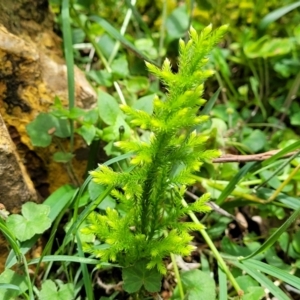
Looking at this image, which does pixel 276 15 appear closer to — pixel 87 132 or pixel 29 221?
pixel 87 132

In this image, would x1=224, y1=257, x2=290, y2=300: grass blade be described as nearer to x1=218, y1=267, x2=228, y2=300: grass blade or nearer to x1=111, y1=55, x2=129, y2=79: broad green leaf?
x1=218, y1=267, x2=228, y2=300: grass blade

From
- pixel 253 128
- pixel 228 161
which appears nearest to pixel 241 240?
pixel 228 161

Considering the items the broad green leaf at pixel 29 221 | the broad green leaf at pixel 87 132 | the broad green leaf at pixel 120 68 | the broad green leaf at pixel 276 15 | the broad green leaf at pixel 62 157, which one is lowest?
the broad green leaf at pixel 29 221

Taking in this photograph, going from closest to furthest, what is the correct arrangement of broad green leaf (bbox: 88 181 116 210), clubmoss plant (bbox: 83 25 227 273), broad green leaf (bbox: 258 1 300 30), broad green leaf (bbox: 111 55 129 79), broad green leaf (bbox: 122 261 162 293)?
clubmoss plant (bbox: 83 25 227 273)
broad green leaf (bbox: 122 261 162 293)
broad green leaf (bbox: 88 181 116 210)
broad green leaf (bbox: 111 55 129 79)
broad green leaf (bbox: 258 1 300 30)

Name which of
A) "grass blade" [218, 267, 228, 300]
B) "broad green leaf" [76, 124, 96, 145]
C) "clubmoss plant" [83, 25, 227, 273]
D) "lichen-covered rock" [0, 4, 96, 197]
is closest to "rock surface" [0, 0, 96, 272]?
"lichen-covered rock" [0, 4, 96, 197]

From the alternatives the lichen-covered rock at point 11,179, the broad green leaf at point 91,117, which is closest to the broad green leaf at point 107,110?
the broad green leaf at point 91,117

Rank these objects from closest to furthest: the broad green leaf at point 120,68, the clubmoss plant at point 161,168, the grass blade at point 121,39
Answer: the clubmoss plant at point 161,168 < the grass blade at point 121,39 < the broad green leaf at point 120,68

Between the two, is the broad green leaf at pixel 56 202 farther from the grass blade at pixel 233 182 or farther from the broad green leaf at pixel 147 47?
the broad green leaf at pixel 147 47
